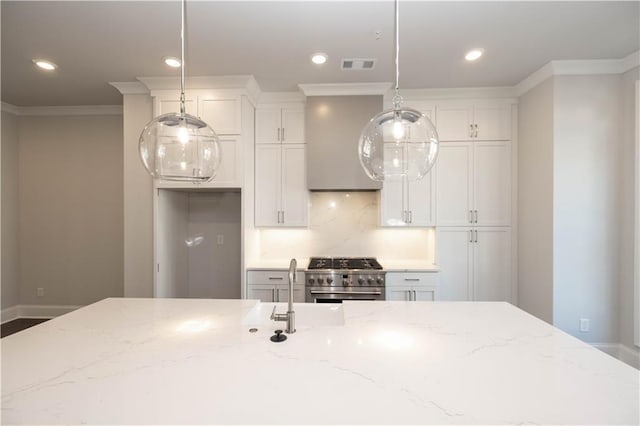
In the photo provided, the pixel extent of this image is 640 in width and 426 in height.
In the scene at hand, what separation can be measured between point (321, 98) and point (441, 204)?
1773 mm

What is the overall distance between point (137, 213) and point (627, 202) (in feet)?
15.6

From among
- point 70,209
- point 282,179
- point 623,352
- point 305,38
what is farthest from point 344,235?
point 70,209

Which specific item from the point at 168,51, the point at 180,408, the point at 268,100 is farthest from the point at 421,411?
the point at 268,100

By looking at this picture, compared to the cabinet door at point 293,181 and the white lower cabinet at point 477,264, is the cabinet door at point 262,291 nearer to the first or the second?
the cabinet door at point 293,181

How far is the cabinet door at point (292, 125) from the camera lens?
3.24m

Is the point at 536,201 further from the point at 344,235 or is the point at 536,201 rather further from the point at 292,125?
the point at 292,125

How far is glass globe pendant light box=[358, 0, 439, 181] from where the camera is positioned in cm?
137

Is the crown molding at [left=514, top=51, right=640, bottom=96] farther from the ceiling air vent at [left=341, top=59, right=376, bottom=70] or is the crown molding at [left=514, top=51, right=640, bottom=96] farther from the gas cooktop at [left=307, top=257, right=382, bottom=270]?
the gas cooktop at [left=307, top=257, right=382, bottom=270]

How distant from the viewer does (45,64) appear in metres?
2.61

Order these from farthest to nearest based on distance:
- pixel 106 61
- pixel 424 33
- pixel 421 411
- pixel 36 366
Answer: pixel 106 61 → pixel 424 33 → pixel 36 366 → pixel 421 411

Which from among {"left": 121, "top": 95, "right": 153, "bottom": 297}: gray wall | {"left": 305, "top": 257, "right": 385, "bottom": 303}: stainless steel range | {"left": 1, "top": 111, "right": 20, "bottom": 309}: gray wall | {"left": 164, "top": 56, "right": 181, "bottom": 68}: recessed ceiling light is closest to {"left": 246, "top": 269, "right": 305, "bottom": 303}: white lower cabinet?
{"left": 305, "top": 257, "right": 385, "bottom": 303}: stainless steel range

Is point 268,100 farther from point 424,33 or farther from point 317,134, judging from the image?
point 424,33

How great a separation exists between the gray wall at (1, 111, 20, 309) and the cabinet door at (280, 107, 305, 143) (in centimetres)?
367

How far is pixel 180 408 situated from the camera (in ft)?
2.69
